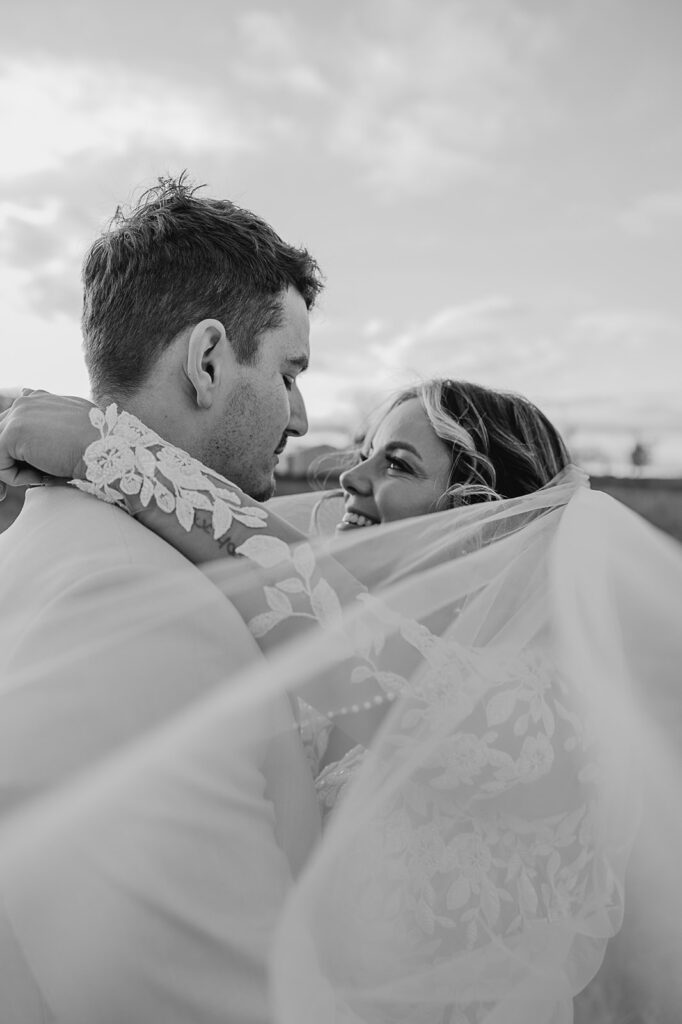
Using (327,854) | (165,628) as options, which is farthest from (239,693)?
(327,854)

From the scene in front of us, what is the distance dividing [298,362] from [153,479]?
0.80 metres

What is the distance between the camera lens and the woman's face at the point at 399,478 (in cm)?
343

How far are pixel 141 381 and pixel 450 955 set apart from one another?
1.75 m

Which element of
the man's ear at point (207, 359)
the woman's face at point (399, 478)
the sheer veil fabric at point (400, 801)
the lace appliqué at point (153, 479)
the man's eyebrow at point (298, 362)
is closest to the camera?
the sheer veil fabric at point (400, 801)

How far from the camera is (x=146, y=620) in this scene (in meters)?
1.75

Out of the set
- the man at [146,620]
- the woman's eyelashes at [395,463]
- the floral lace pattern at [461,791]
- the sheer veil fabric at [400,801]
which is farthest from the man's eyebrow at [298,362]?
the woman's eyelashes at [395,463]

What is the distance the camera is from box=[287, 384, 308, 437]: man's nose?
265 centimetres

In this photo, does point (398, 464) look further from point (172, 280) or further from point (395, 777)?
point (395, 777)

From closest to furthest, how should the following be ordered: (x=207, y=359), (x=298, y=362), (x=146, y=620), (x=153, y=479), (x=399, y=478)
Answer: (x=146, y=620)
(x=153, y=479)
(x=207, y=359)
(x=298, y=362)
(x=399, y=478)

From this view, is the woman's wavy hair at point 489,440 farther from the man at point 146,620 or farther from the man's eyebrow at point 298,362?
the man at point 146,620

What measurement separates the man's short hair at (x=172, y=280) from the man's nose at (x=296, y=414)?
228 mm

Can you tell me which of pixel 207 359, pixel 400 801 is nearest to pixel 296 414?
pixel 207 359

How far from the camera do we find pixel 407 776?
205cm

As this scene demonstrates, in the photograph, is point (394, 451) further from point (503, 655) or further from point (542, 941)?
point (542, 941)
